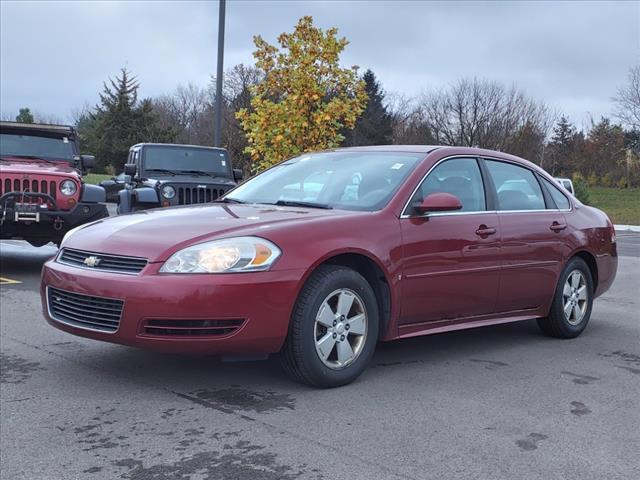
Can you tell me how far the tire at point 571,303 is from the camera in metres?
6.27

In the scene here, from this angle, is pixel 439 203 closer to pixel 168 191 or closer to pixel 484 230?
pixel 484 230

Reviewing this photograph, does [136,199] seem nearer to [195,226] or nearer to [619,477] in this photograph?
[195,226]

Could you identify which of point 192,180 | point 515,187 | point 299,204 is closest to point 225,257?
point 299,204

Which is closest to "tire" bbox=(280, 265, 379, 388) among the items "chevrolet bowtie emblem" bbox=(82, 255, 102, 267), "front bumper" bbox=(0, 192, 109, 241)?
"chevrolet bowtie emblem" bbox=(82, 255, 102, 267)

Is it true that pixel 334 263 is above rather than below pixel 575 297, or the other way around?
above

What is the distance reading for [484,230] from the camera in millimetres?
5527

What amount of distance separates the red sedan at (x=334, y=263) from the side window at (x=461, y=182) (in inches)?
0.5

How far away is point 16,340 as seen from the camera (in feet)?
19.2

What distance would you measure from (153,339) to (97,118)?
52.8m

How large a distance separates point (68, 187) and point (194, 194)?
259cm

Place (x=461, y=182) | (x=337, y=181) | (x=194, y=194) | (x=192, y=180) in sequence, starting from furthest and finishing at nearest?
1. (x=192, y=180)
2. (x=194, y=194)
3. (x=461, y=182)
4. (x=337, y=181)

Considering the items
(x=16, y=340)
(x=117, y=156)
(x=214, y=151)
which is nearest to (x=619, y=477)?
(x=16, y=340)

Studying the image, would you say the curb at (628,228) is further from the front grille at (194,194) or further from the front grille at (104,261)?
the front grille at (104,261)

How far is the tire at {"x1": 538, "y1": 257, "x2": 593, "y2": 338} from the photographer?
627 centimetres
